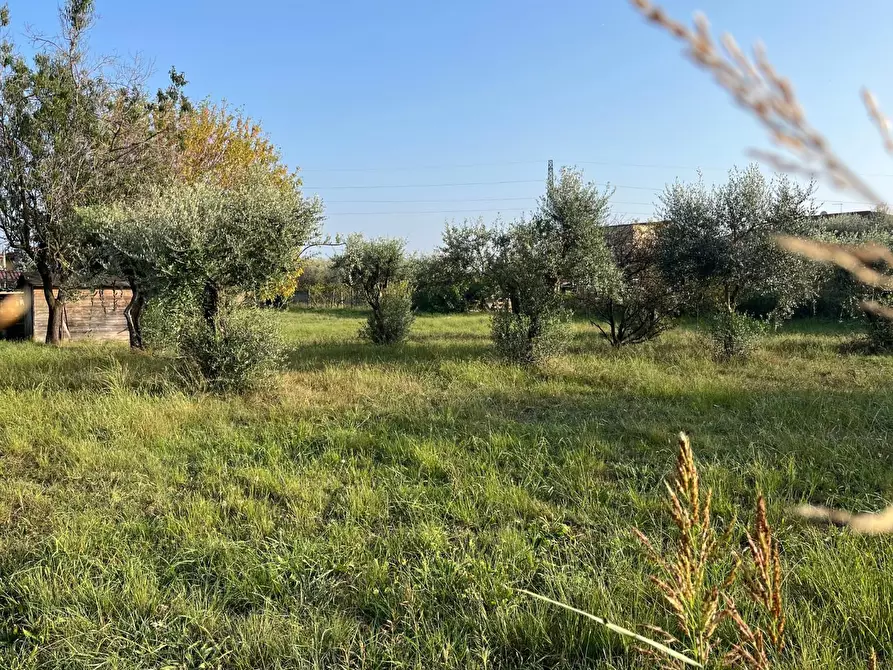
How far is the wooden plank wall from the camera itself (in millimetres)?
16516

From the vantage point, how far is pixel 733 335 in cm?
1133

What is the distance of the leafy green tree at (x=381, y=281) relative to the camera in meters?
14.4

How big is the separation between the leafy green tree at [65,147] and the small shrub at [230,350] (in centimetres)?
760

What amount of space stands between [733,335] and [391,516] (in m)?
10.1

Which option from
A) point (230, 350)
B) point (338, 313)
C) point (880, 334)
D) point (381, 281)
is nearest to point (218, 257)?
point (230, 350)

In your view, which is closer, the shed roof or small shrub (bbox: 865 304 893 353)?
small shrub (bbox: 865 304 893 353)

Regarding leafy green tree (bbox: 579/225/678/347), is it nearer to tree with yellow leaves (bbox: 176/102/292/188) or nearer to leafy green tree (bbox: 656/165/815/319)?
leafy green tree (bbox: 656/165/815/319)

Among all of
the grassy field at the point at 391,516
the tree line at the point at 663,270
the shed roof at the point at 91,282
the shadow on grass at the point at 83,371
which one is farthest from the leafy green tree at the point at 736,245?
the shed roof at the point at 91,282

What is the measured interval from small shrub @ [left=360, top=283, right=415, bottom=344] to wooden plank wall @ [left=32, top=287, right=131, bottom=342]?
931cm

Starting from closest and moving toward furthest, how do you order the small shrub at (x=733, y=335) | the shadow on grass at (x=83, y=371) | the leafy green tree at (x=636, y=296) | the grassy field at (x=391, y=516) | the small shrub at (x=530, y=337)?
1. the grassy field at (x=391, y=516)
2. the shadow on grass at (x=83, y=371)
3. the small shrub at (x=530, y=337)
4. the small shrub at (x=733, y=335)
5. the leafy green tree at (x=636, y=296)

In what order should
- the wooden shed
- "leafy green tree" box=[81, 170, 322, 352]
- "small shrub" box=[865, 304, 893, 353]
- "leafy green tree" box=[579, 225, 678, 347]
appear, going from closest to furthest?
1. "leafy green tree" box=[81, 170, 322, 352]
2. "small shrub" box=[865, 304, 893, 353]
3. "leafy green tree" box=[579, 225, 678, 347]
4. the wooden shed

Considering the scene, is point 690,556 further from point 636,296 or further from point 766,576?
point 636,296

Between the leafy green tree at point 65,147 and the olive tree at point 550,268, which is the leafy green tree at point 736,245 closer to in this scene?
the olive tree at point 550,268

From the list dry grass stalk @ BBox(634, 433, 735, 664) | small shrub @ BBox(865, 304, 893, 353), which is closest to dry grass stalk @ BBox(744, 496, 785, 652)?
dry grass stalk @ BBox(634, 433, 735, 664)
